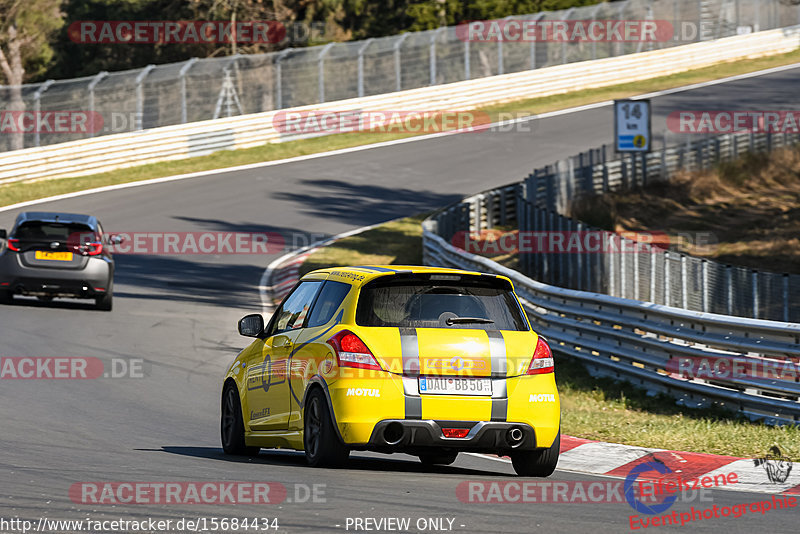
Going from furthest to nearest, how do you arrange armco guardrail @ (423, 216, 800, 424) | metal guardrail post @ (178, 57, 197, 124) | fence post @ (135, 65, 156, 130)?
metal guardrail post @ (178, 57, 197, 124)
fence post @ (135, 65, 156, 130)
armco guardrail @ (423, 216, 800, 424)

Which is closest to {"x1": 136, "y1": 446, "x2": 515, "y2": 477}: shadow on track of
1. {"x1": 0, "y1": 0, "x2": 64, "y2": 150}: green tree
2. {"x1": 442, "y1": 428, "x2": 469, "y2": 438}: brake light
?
{"x1": 442, "y1": 428, "x2": 469, "y2": 438}: brake light

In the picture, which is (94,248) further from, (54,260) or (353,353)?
(353,353)

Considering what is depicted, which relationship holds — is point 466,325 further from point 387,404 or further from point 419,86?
point 419,86

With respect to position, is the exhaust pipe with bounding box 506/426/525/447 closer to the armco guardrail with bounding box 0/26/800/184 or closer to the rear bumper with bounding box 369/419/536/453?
the rear bumper with bounding box 369/419/536/453

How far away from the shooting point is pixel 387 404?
8836 millimetres

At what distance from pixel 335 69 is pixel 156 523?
131ft

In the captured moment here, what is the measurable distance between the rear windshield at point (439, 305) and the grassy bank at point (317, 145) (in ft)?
91.6

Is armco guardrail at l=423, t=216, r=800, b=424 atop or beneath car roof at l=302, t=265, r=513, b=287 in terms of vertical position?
beneath

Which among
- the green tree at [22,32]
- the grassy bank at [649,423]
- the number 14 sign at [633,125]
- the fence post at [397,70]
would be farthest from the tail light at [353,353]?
the green tree at [22,32]

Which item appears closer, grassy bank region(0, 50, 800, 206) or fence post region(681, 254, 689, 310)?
fence post region(681, 254, 689, 310)

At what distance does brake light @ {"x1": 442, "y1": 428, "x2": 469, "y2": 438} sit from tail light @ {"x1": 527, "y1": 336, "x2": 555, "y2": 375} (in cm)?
65

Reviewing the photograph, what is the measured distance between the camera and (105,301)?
21.7 metres

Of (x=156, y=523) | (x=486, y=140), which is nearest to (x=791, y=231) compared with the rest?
(x=486, y=140)

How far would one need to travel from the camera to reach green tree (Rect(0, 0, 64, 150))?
5488 cm
